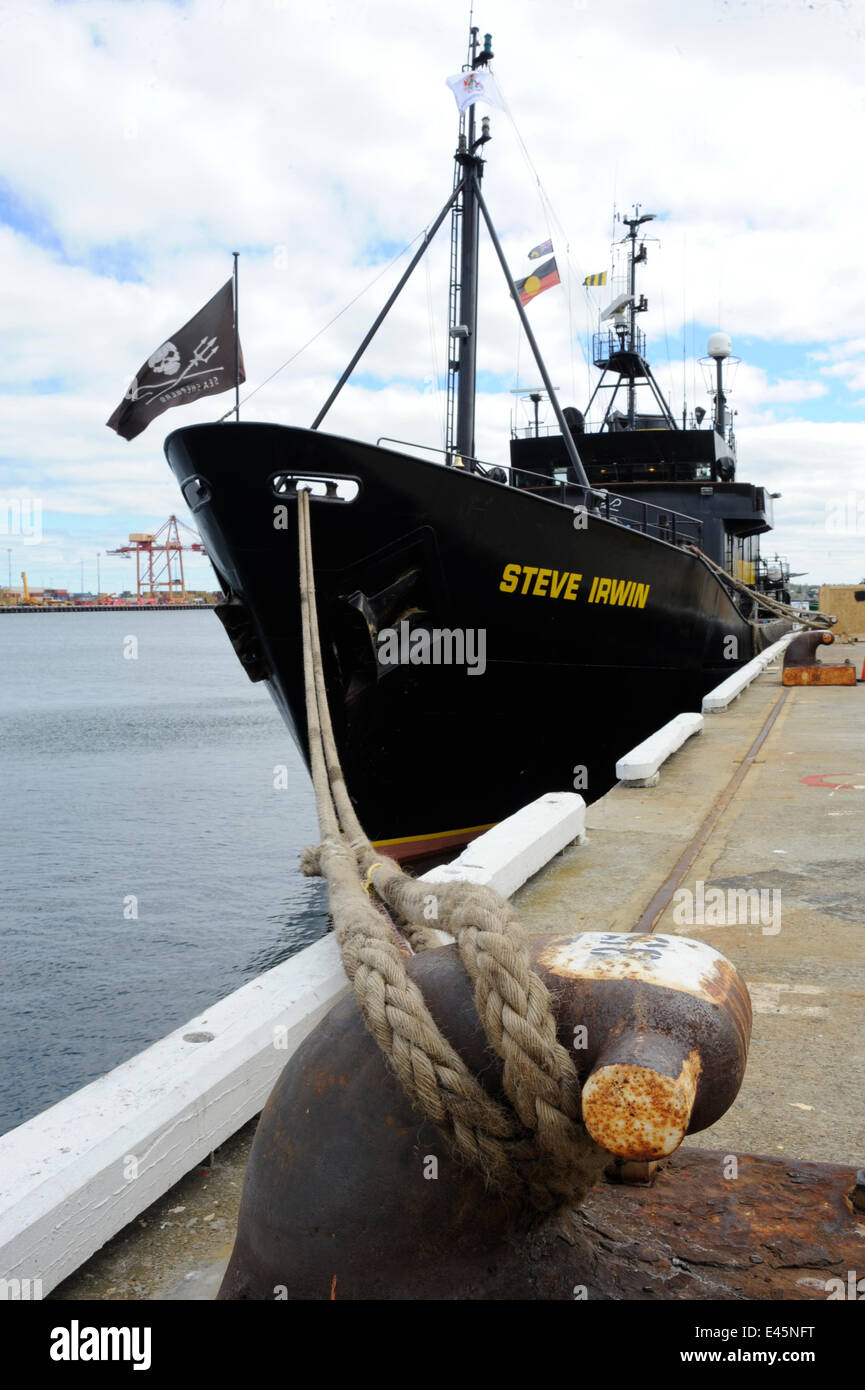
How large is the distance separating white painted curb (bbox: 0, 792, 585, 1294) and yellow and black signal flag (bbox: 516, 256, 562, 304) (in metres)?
10.7

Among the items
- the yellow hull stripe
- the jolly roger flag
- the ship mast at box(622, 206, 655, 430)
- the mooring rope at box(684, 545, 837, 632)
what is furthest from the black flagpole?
the ship mast at box(622, 206, 655, 430)

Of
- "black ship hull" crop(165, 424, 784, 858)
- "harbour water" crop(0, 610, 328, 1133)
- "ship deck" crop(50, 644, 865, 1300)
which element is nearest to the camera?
"ship deck" crop(50, 644, 865, 1300)

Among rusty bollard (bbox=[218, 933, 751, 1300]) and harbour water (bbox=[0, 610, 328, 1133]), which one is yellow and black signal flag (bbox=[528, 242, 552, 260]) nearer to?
harbour water (bbox=[0, 610, 328, 1133])

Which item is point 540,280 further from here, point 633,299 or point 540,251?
point 633,299

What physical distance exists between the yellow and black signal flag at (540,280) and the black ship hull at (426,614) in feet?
11.6

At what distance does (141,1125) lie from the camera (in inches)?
82.0

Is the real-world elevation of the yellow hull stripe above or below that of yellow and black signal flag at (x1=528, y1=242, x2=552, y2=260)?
below

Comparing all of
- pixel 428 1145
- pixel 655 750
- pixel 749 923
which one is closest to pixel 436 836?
pixel 655 750

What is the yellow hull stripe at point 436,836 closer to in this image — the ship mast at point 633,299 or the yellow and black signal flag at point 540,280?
the yellow and black signal flag at point 540,280

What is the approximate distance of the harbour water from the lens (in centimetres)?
848

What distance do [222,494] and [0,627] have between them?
488 feet

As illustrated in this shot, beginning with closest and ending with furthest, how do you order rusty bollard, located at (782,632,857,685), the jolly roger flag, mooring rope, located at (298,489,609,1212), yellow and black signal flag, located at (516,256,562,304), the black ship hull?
mooring rope, located at (298,489,609,1212), the jolly roger flag, the black ship hull, yellow and black signal flag, located at (516,256,562,304), rusty bollard, located at (782,632,857,685)

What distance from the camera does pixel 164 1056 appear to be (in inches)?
93.7

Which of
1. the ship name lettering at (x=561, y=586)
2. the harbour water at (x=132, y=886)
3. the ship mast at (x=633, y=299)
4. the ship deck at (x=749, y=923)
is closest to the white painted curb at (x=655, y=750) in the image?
A: the ship deck at (x=749, y=923)
